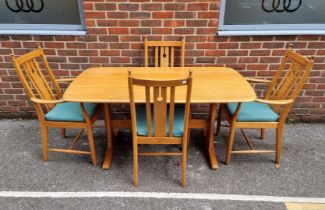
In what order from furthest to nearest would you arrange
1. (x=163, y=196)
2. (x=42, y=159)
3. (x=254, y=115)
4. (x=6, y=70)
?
(x=6, y=70), (x=42, y=159), (x=254, y=115), (x=163, y=196)

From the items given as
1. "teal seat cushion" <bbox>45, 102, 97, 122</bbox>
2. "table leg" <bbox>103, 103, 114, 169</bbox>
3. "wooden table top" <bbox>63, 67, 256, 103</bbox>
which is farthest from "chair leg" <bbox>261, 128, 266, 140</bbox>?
"teal seat cushion" <bbox>45, 102, 97, 122</bbox>

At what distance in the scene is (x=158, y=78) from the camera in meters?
2.12

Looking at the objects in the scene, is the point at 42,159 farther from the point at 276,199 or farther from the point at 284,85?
the point at 284,85

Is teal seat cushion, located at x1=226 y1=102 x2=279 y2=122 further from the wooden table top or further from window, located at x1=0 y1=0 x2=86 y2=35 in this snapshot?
window, located at x1=0 y1=0 x2=86 y2=35

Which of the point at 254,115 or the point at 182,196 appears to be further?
the point at 254,115

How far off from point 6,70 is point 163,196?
2.14 meters

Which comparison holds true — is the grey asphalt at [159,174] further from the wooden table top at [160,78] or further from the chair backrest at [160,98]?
the wooden table top at [160,78]

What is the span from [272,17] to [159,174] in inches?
74.5

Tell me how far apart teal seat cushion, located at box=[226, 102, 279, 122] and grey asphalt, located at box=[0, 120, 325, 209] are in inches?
18.4

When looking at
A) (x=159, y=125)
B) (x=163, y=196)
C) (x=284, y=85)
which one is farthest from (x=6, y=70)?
(x=284, y=85)

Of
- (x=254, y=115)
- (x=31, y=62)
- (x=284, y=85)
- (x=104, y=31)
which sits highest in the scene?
(x=104, y=31)

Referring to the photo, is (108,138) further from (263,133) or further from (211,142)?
(263,133)

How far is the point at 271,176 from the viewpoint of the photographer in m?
2.14

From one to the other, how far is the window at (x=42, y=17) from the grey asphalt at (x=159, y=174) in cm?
111
